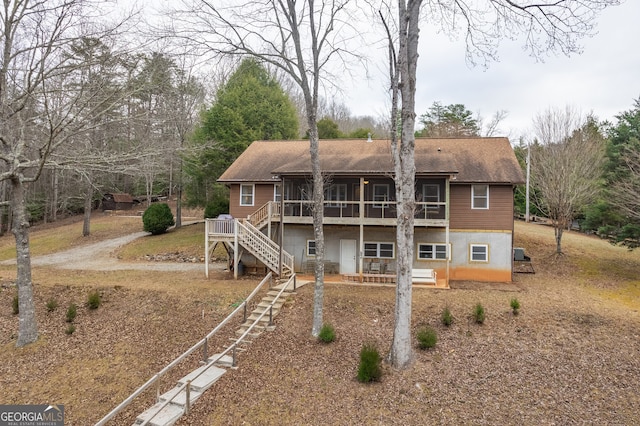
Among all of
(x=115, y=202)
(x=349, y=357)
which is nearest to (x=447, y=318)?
(x=349, y=357)

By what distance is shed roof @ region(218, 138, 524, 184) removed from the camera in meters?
15.8

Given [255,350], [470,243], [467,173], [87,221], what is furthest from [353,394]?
[87,221]

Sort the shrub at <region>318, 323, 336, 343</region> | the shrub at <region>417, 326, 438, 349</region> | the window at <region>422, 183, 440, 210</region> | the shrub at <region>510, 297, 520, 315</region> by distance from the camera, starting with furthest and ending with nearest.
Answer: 1. the window at <region>422, 183, 440, 210</region>
2. the shrub at <region>510, 297, 520, 315</region>
3. the shrub at <region>318, 323, 336, 343</region>
4. the shrub at <region>417, 326, 438, 349</region>

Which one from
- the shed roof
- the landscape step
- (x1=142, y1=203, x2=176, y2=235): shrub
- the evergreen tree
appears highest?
the evergreen tree

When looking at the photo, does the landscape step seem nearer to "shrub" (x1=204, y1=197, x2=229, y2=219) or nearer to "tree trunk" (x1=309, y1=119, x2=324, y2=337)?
"tree trunk" (x1=309, y1=119, x2=324, y2=337)

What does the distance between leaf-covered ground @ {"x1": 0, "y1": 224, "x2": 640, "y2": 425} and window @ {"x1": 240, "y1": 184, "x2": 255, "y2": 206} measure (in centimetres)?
557

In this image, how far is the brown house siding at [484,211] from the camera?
1630 centimetres

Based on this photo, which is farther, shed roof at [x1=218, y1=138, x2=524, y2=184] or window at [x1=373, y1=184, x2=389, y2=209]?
window at [x1=373, y1=184, x2=389, y2=209]

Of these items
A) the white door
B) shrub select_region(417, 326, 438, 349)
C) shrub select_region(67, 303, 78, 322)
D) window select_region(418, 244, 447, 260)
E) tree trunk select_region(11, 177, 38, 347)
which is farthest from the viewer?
the white door

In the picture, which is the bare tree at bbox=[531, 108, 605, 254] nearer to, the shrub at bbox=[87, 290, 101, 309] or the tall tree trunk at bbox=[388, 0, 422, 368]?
the tall tree trunk at bbox=[388, 0, 422, 368]

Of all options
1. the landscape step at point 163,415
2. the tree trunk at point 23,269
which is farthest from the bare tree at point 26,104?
the landscape step at point 163,415

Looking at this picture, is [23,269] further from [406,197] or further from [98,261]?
[406,197]

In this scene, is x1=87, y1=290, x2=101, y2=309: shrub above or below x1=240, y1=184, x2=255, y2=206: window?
below

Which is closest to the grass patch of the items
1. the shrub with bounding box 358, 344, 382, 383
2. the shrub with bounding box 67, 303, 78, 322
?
the shrub with bounding box 358, 344, 382, 383
